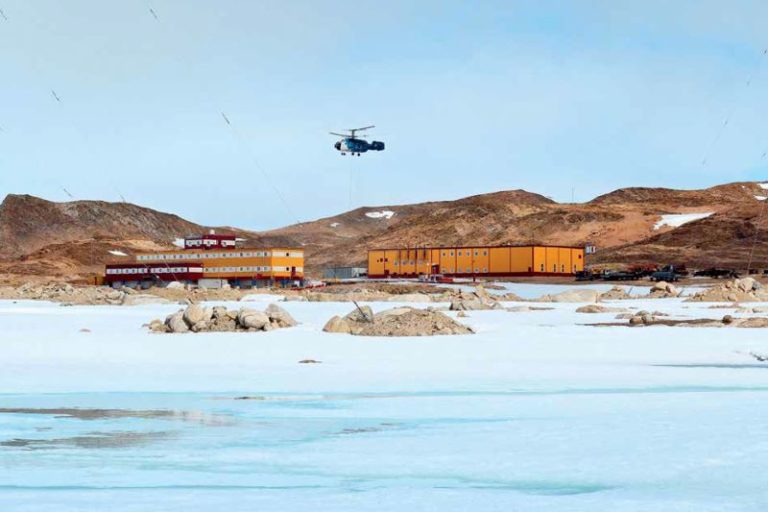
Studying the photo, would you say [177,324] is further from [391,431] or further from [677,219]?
[677,219]

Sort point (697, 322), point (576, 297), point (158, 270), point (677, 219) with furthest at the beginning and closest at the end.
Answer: point (677, 219), point (158, 270), point (576, 297), point (697, 322)

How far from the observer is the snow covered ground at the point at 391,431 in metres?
10.6

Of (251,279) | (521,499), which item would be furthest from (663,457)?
(251,279)

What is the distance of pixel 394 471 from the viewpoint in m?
11.9

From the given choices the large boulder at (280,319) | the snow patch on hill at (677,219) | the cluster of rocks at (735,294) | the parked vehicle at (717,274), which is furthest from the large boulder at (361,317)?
the snow patch on hill at (677,219)

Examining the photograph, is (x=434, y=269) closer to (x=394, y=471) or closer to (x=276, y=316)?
(x=276, y=316)

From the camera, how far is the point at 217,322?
3816 cm

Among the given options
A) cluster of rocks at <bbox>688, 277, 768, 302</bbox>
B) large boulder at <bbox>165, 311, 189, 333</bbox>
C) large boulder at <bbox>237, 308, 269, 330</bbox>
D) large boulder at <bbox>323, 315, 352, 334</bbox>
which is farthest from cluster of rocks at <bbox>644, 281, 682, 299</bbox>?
large boulder at <bbox>165, 311, 189, 333</bbox>

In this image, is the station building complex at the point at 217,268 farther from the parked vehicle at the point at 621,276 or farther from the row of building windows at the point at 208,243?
the parked vehicle at the point at 621,276

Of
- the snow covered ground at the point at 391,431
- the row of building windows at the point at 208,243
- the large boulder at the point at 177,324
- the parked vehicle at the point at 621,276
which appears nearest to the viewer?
the snow covered ground at the point at 391,431

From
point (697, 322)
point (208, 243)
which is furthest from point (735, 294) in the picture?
point (208, 243)

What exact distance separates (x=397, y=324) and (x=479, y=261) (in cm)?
9018

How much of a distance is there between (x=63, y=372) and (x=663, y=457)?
50.2 feet

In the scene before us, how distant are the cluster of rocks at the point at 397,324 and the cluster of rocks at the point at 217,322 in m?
2.63
